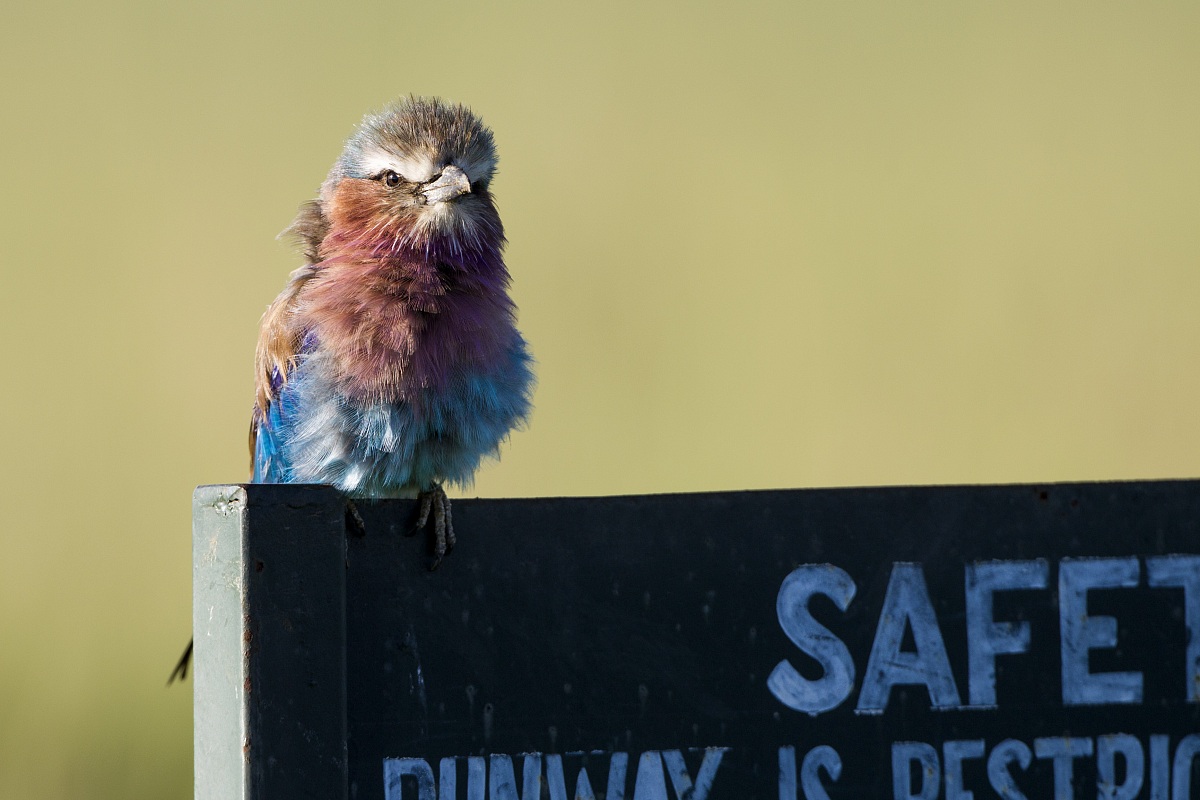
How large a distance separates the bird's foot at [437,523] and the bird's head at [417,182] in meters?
1.15

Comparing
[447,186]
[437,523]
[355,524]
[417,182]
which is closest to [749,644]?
[437,523]

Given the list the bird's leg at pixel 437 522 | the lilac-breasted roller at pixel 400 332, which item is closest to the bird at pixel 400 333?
the lilac-breasted roller at pixel 400 332

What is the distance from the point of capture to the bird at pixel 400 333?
2705 mm

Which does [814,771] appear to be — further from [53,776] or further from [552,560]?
[53,776]

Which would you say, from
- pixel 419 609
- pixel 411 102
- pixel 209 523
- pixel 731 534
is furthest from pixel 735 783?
pixel 411 102

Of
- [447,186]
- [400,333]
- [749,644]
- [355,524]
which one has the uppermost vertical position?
[447,186]

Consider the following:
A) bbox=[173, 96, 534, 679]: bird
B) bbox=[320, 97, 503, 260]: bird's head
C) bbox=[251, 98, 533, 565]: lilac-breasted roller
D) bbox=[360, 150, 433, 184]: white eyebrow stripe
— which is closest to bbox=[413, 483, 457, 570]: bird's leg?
bbox=[173, 96, 534, 679]: bird

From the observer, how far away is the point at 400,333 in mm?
2701

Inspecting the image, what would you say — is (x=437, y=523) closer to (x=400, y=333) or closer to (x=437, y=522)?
(x=437, y=522)

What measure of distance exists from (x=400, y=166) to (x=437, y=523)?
4.81ft

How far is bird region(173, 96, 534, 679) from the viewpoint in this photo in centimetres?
271

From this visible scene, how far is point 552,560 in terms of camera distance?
1859 mm

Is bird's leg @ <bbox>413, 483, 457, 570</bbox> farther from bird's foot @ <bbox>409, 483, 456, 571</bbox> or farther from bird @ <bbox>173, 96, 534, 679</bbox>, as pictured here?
bird @ <bbox>173, 96, 534, 679</bbox>

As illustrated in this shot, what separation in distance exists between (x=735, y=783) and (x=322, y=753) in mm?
590
